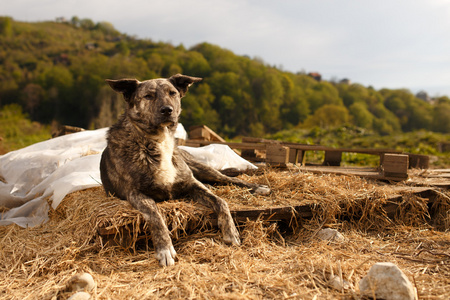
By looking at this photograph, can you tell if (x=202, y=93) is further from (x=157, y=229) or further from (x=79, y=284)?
(x=79, y=284)

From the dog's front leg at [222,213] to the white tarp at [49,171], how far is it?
1455 millimetres

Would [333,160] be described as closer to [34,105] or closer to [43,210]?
[43,210]

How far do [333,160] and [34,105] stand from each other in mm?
36703

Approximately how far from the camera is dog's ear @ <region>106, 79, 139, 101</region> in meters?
3.28

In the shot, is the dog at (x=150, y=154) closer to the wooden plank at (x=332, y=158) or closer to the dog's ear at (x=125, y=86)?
the dog's ear at (x=125, y=86)

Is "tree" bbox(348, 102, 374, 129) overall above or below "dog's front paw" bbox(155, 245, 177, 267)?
above

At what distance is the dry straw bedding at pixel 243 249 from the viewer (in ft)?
6.89

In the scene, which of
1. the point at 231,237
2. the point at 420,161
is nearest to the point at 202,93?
the point at 420,161

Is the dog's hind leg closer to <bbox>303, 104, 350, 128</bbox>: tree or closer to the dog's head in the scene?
the dog's head

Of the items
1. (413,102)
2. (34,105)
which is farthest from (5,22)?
(413,102)

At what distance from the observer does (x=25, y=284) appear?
230cm

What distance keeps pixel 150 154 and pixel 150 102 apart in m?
0.52

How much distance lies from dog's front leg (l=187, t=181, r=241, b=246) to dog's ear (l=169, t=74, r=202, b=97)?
1.12m

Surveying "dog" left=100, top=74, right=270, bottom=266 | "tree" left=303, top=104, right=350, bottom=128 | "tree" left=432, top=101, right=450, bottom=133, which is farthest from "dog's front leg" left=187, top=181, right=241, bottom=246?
"tree" left=432, top=101, right=450, bottom=133
